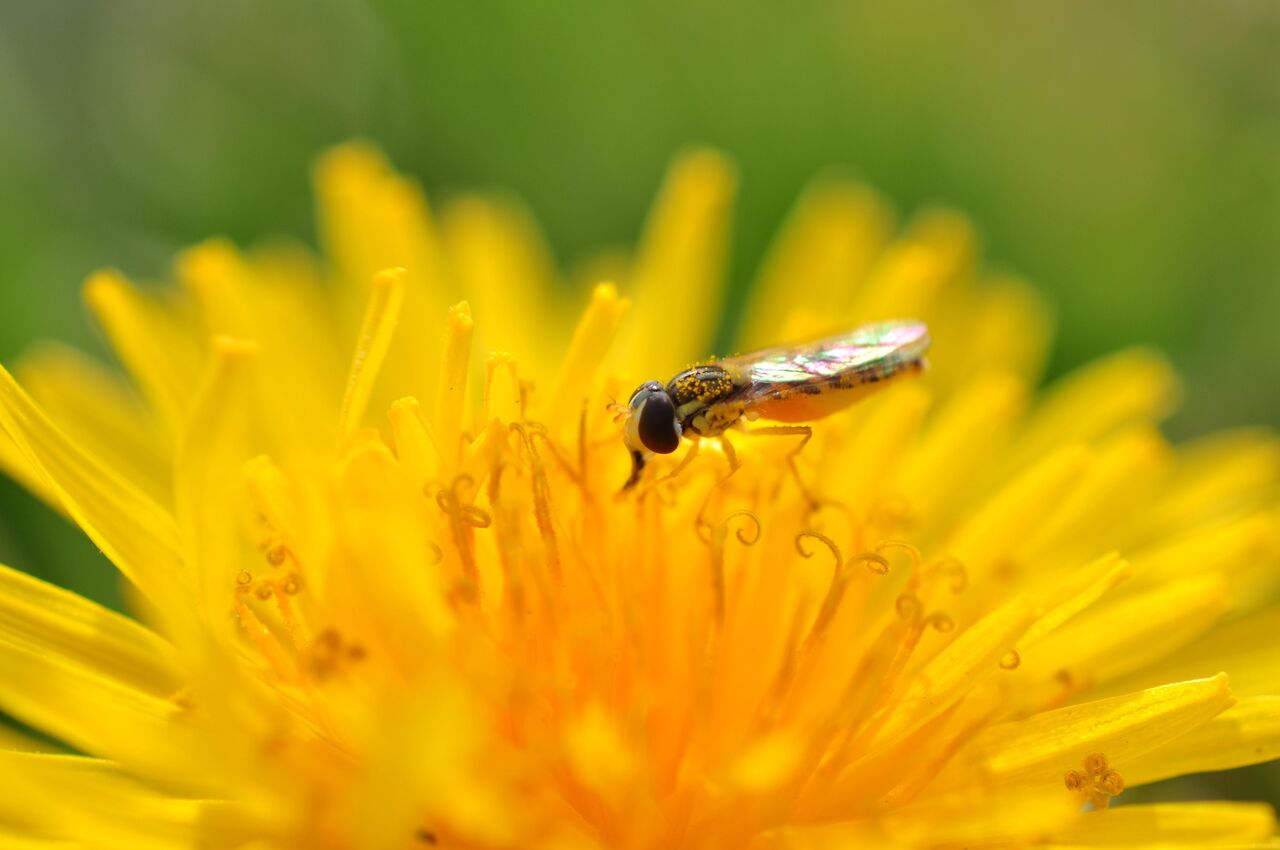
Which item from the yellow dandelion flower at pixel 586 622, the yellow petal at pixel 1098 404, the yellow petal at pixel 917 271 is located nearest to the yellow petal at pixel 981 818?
the yellow dandelion flower at pixel 586 622

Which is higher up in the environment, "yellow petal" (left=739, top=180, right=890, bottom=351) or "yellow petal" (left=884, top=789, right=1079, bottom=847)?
"yellow petal" (left=739, top=180, right=890, bottom=351)

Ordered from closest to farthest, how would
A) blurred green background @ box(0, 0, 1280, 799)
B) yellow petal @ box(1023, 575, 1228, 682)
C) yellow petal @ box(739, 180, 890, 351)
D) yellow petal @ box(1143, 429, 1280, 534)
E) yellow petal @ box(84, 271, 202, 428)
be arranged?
yellow petal @ box(1023, 575, 1228, 682) → yellow petal @ box(84, 271, 202, 428) → yellow petal @ box(1143, 429, 1280, 534) → yellow petal @ box(739, 180, 890, 351) → blurred green background @ box(0, 0, 1280, 799)

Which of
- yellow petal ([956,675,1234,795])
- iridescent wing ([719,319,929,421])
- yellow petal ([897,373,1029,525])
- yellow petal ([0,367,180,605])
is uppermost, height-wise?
yellow petal ([897,373,1029,525])

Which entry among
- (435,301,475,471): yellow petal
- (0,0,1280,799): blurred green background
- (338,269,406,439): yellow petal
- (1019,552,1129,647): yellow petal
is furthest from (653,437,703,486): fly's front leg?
(0,0,1280,799): blurred green background

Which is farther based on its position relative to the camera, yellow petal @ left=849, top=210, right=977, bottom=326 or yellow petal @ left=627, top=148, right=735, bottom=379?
yellow petal @ left=627, top=148, right=735, bottom=379

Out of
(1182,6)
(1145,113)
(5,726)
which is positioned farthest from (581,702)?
(1182,6)

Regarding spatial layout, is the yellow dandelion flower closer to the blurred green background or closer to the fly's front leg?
the fly's front leg

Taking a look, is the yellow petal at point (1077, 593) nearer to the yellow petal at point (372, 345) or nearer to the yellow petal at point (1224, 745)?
the yellow petal at point (1224, 745)

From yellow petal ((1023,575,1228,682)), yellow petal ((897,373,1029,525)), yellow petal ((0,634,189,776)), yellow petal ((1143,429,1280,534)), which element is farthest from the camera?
yellow petal ((1143,429,1280,534))
